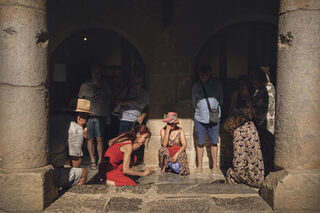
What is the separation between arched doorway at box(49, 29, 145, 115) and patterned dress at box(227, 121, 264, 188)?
259cm

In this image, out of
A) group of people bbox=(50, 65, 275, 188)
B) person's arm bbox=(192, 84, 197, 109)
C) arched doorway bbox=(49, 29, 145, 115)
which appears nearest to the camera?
group of people bbox=(50, 65, 275, 188)

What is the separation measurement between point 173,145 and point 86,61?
9.45 ft

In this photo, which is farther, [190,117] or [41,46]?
[190,117]

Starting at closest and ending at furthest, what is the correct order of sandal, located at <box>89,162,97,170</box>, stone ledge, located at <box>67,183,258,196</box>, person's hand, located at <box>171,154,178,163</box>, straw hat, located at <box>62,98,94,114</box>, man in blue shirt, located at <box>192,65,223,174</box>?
stone ledge, located at <box>67,183,258,196</box> → straw hat, located at <box>62,98,94,114</box> → person's hand, located at <box>171,154,178,163</box> → man in blue shirt, located at <box>192,65,223,174</box> → sandal, located at <box>89,162,97,170</box>

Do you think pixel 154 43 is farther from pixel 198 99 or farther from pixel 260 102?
pixel 260 102

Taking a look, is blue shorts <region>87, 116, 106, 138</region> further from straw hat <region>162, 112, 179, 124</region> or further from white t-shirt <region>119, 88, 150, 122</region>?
straw hat <region>162, 112, 179, 124</region>

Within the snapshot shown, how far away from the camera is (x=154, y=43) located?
616cm

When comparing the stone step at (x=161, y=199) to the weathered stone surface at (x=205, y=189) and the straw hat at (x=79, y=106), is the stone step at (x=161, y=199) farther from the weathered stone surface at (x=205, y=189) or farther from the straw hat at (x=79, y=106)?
the straw hat at (x=79, y=106)

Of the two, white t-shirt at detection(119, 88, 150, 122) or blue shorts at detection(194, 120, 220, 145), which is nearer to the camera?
blue shorts at detection(194, 120, 220, 145)

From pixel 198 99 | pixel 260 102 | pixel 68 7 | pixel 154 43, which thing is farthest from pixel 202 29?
pixel 68 7

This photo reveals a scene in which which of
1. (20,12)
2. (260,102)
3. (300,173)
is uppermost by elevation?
(20,12)

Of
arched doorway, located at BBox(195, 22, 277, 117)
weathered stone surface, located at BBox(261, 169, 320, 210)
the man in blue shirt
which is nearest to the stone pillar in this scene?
weathered stone surface, located at BBox(261, 169, 320, 210)

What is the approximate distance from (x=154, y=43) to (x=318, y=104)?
11.4ft

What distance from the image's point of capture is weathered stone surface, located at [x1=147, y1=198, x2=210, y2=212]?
3.12 meters
